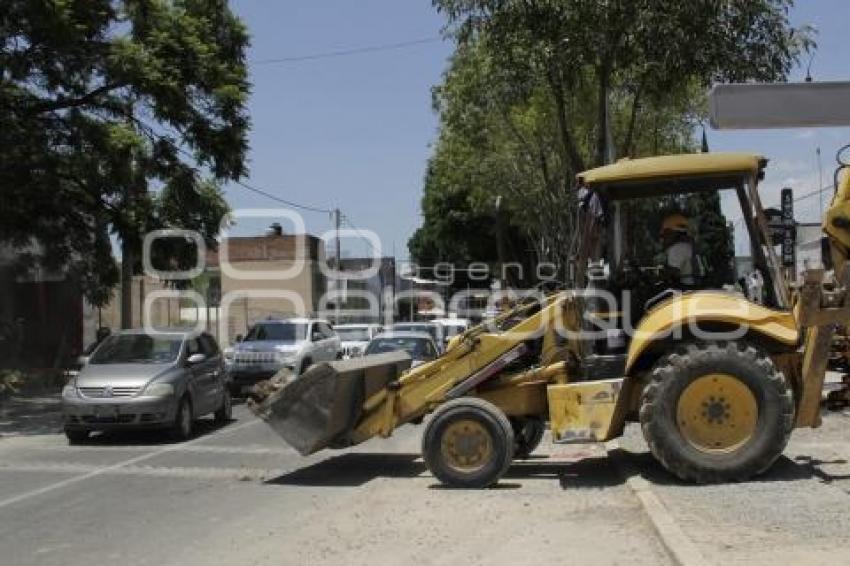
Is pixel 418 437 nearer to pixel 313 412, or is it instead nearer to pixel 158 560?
pixel 313 412

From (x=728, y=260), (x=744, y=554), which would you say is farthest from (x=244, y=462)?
(x=744, y=554)

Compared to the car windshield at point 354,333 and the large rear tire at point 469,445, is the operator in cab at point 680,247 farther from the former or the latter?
the car windshield at point 354,333

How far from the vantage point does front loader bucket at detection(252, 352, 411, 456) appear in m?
11.2

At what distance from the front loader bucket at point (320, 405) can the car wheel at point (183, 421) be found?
14.3 feet

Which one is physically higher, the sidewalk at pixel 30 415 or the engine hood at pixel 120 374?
the engine hood at pixel 120 374

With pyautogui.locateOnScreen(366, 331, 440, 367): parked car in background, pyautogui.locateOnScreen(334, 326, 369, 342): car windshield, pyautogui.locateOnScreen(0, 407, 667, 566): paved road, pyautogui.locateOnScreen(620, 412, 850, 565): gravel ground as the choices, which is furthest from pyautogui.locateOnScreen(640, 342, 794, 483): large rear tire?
pyautogui.locateOnScreen(334, 326, 369, 342): car windshield

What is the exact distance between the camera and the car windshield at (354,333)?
34.7 m

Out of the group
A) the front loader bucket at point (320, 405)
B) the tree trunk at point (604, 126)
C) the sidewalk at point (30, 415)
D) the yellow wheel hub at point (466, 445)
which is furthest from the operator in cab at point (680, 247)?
the sidewalk at point (30, 415)

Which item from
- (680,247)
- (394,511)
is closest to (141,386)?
(394,511)

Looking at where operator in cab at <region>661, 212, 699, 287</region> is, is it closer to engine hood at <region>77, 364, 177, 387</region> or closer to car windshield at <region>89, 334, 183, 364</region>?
engine hood at <region>77, 364, 177, 387</region>

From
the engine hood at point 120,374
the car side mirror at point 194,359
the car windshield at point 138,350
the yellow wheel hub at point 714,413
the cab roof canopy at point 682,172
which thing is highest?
the cab roof canopy at point 682,172

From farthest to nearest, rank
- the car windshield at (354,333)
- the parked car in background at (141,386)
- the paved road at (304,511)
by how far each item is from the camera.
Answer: the car windshield at (354,333) → the parked car in background at (141,386) → the paved road at (304,511)

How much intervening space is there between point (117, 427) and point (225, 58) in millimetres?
10925

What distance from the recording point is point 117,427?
1515cm
